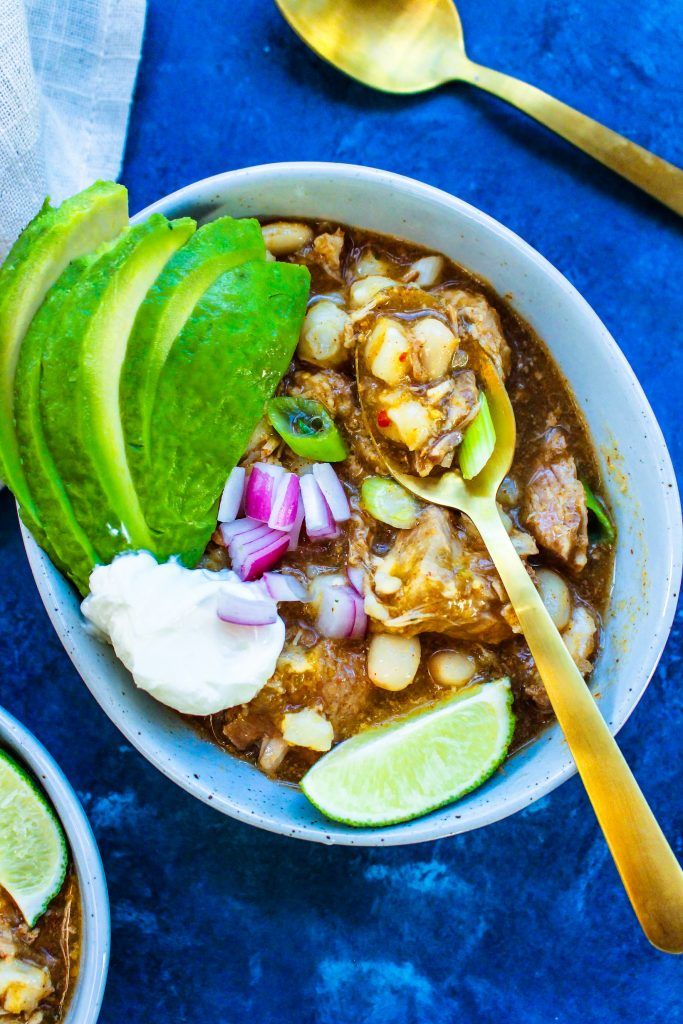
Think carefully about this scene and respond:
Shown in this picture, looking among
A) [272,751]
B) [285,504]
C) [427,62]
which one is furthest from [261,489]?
[427,62]

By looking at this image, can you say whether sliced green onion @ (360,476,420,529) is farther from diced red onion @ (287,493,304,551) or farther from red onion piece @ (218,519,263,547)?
red onion piece @ (218,519,263,547)

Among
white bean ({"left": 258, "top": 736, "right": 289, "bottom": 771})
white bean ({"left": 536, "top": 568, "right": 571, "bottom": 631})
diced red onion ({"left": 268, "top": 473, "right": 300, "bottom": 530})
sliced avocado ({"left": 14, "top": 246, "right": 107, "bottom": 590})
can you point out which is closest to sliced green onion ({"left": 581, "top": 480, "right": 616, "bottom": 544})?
white bean ({"left": 536, "top": 568, "right": 571, "bottom": 631})

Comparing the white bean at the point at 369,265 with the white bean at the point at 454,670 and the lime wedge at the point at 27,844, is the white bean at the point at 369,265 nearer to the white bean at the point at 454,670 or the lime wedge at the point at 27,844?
the white bean at the point at 454,670

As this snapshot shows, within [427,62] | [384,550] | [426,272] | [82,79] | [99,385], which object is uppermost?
[427,62]

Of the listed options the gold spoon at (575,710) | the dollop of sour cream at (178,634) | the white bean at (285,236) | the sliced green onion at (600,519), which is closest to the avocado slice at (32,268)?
the dollop of sour cream at (178,634)

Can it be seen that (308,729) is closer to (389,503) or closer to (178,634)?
(178,634)

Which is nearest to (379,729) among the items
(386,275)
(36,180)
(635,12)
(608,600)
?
(608,600)

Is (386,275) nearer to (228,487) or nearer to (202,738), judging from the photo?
(228,487)
